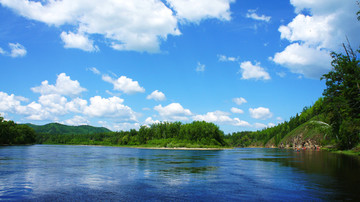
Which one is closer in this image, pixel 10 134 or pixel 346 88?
pixel 346 88

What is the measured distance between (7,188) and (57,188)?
4.80 m

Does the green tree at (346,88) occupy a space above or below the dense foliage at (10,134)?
above

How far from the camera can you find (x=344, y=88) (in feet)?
214

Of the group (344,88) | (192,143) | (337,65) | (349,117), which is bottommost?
(192,143)

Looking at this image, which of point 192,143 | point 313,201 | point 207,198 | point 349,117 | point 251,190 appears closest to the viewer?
point 313,201

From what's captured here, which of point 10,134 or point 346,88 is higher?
point 346,88

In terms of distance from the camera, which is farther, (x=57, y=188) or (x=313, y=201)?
(x=57, y=188)

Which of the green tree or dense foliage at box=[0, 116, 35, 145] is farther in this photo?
dense foliage at box=[0, 116, 35, 145]

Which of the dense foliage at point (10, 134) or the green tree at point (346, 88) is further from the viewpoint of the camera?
the dense foliage at point (10, 134)

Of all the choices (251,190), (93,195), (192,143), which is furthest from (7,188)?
(192,143)

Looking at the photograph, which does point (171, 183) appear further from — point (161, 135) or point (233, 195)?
point (161, 135)

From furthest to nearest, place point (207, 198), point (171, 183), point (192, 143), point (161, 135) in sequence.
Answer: point (161, 135)
point (192, 143)
point (171, 183)
point (207, 198)

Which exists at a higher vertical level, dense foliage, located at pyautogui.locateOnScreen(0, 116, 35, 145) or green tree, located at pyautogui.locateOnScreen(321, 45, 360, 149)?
green tree, located at pyautogui.locateOnScreen(321, 45, 360, 149)

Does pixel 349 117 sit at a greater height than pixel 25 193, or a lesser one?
greater
